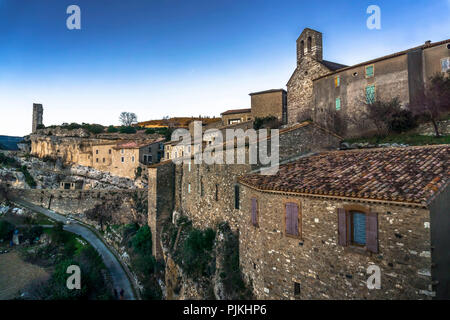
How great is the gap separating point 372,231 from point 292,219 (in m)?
2.69

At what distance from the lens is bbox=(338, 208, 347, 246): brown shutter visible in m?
7.87

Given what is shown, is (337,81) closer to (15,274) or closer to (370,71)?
(370,71)

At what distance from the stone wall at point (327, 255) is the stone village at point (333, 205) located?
31mm

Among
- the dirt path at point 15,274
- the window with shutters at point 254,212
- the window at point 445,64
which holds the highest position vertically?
the window at point 445,64

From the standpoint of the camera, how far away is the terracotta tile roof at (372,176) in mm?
6930

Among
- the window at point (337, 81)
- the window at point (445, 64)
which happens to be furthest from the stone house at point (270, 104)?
the window at point (445, 64)

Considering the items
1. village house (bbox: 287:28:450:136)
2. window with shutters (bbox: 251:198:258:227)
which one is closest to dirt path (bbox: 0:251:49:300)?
window with shutters (bbox: 251:198:258:227)

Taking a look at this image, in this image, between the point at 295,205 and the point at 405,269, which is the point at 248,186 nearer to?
the point at 295,205

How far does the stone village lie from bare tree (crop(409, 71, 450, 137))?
0.89 metres

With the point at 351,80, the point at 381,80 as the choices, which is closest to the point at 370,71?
the point at 381,80

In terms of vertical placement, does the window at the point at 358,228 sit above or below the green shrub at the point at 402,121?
below

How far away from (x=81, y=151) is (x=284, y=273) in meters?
53.0

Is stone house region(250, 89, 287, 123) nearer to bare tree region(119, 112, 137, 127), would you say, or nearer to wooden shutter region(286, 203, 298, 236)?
wooden shutter region(286, 203, 298, 236)

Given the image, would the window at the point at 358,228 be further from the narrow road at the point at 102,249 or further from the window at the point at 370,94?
the narrow road at the point at 102,249
